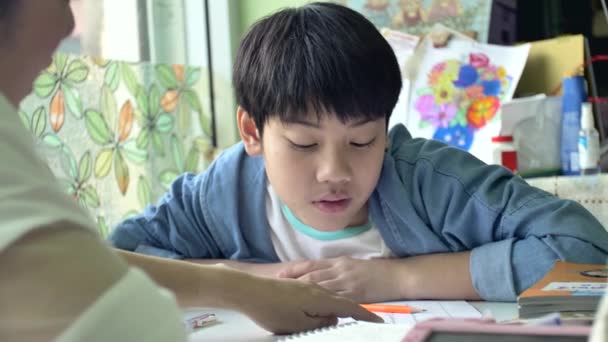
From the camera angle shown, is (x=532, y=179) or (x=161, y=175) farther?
(x=161, y=175)

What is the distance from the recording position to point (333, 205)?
102cm

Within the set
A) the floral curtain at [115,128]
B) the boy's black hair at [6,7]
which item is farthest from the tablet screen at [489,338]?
the floral curtain at [115,128]

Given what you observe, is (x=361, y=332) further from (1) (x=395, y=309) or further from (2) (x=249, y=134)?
(2) (x=249, y=134)

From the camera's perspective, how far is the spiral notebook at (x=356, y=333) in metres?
0.66

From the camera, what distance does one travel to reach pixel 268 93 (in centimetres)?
A: 105

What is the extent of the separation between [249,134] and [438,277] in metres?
0.35

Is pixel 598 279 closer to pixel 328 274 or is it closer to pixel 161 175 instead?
pixel 328 274

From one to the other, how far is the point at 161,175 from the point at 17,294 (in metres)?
1.64

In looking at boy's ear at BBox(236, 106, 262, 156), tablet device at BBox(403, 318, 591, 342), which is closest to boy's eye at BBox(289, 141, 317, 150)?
boy's ear at BBox(236, 106, 262, 156)

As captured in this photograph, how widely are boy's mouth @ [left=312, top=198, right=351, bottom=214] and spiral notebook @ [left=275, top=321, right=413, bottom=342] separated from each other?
301 mm

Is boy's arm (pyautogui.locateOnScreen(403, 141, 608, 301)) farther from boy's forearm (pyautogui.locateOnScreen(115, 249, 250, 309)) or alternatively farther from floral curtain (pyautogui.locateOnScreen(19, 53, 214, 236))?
floral curtain (pyautogui.locateOnScreen(19, 53, 214, 236))

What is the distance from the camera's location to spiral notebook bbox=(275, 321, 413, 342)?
658 mm

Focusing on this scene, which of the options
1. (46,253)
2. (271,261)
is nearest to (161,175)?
(271,261)

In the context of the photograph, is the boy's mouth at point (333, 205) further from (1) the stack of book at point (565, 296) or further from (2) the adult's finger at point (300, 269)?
(1) the stack of book at point (565, 296)
